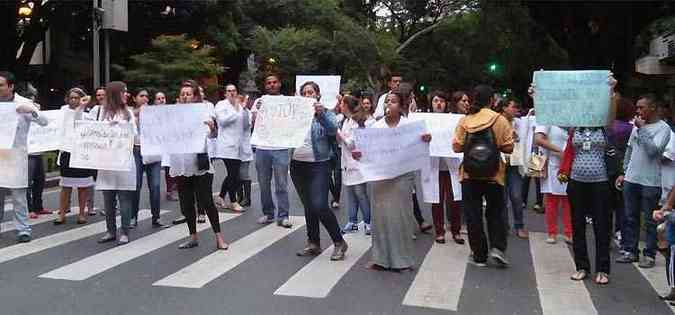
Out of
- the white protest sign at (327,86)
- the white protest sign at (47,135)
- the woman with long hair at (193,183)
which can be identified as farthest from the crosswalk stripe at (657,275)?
the white protest sign at (47,135)

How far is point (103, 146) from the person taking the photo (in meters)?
8.41

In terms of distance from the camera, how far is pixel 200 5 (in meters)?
30.0

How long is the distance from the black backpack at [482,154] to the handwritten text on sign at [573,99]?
0.61m

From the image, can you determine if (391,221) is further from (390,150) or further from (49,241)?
(49,241)

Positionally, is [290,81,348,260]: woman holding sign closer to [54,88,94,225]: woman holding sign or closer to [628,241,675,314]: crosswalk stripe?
[628,241,675,314]: crosswalk stripe

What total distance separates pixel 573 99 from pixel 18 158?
21.2ft

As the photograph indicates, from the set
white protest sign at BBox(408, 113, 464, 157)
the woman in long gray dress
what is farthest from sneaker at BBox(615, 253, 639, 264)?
the woman in long gray dress

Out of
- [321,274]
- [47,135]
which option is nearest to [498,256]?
[321,274]

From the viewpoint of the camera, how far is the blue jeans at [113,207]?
851cm

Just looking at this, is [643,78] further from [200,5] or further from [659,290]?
[659,290]

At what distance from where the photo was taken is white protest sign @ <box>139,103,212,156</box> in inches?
315

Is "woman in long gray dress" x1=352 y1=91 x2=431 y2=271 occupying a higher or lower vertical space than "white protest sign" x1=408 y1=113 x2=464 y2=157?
lower

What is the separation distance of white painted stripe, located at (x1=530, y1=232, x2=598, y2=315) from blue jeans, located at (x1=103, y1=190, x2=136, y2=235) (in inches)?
192

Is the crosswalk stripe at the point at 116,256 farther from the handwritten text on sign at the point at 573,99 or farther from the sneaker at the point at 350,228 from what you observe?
the handwritten text on sign at the point at 573,99
